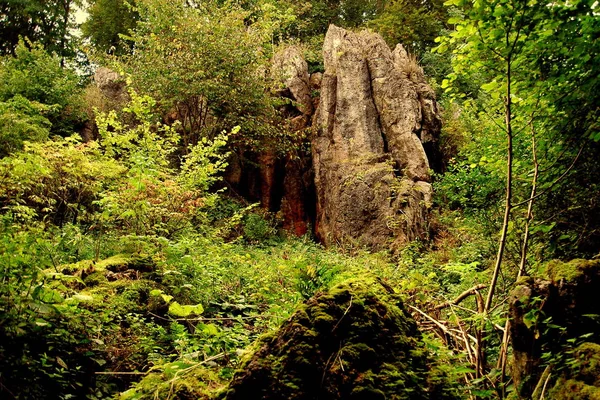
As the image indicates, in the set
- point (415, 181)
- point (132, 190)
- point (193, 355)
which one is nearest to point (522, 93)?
point (193, 355)

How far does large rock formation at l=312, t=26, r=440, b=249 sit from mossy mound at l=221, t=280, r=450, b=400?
33.6ft

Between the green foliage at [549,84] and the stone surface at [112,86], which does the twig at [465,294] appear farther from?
the stone surface at [112,86]

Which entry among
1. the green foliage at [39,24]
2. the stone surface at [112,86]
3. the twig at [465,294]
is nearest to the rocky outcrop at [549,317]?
the twig at [465,294]

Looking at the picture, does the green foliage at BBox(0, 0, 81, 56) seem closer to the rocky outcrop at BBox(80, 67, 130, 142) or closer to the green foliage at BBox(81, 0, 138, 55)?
the green foliage at BBox(81, 0, 138, 55)

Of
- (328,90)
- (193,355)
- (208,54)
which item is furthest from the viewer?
(328,90)

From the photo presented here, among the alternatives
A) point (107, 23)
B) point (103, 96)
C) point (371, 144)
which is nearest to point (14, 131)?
point (103, 96)

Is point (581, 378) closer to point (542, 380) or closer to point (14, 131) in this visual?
point (542, 380)

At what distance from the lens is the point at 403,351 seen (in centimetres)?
223

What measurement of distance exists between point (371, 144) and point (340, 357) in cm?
1294

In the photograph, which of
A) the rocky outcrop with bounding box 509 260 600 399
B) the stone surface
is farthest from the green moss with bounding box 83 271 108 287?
the stone surface

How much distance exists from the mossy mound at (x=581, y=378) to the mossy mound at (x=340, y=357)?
1.92 ft

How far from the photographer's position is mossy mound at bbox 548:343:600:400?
1.88m

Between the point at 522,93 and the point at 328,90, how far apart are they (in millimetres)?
12533

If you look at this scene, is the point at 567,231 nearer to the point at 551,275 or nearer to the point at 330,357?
the point at 551,275
